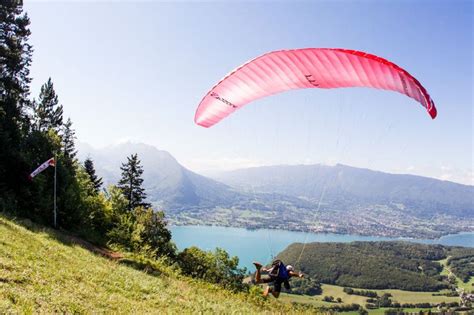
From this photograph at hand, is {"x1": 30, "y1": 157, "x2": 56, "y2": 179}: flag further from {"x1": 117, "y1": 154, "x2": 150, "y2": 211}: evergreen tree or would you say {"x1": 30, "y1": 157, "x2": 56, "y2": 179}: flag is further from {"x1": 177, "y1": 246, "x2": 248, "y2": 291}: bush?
{"x1": 117, "y1": 154, "x2": 150, "y2": 211}: evergreen tree

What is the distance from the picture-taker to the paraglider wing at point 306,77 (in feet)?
24.6

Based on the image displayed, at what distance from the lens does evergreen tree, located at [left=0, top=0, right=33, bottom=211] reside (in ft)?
71.0

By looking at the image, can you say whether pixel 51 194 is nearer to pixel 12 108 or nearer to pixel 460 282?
pixel 12 108

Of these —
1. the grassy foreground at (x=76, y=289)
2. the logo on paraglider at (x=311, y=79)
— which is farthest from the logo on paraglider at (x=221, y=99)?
the grassy foreground at (x=76, y=289)

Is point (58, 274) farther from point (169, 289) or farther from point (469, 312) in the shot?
point (469, 312)

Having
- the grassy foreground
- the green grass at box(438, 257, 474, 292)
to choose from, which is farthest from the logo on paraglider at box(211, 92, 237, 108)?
the green grass at box(438, 257, 474, 292)

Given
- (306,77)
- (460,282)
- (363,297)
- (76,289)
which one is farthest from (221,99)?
(460,282)

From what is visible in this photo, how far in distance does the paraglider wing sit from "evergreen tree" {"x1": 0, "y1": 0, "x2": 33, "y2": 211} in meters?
15.5

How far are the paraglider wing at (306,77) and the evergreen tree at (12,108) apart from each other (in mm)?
15460

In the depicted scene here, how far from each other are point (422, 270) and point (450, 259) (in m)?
24.3

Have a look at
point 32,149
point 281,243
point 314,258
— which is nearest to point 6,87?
point 32,149

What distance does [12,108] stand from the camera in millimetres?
25875

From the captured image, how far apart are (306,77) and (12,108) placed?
2503 centimetres

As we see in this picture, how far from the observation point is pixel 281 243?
14150 centimetres
